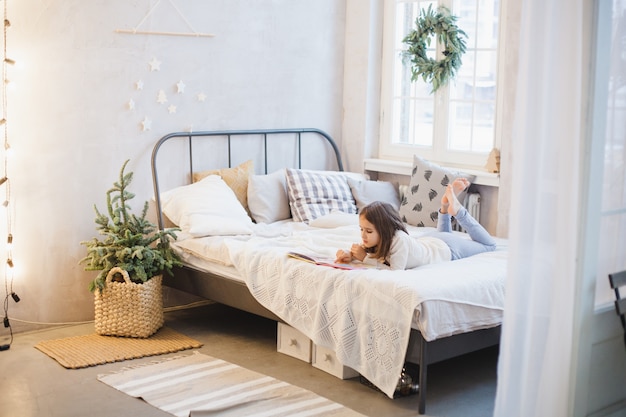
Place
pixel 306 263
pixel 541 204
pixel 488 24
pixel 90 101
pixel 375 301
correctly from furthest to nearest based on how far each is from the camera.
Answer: pixel 488 24 → pixel 90 101 → pixel 306 263 → pixel 375 301 → pixel 541 204

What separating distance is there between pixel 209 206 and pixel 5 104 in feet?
4.13

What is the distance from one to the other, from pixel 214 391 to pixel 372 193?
82.6 inches

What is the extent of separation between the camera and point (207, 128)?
5332 mm

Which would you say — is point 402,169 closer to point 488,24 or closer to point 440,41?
point 440,41

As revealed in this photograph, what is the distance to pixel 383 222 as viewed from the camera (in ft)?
13.0

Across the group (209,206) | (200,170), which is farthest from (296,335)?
(200,170)

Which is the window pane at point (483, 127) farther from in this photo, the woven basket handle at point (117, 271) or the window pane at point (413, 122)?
the woven basket handle at point (117, 271)

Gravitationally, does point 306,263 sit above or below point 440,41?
below

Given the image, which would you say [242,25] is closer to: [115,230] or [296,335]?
[115,230]

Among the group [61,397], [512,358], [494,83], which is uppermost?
[494,83]

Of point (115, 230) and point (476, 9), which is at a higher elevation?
point (476, 9)

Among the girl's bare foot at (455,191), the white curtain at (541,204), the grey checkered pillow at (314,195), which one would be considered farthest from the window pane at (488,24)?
the white curtain at (541,204)

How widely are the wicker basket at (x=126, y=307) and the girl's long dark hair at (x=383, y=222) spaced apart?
1.34 meters

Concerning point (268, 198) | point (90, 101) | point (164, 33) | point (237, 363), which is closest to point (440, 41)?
point (268, 198)
